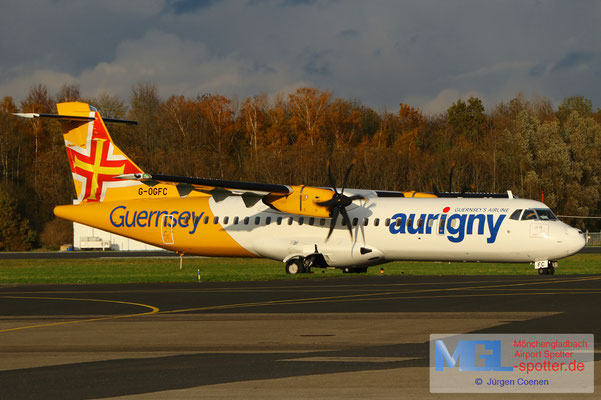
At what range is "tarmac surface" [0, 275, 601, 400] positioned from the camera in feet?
36.2

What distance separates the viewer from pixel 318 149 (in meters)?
83.8

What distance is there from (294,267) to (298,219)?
85.2 inches

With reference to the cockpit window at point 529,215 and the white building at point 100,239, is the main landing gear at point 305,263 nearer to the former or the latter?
the cockpit window at point 529,215

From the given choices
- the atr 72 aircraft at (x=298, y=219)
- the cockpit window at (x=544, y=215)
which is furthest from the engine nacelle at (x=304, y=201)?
the cockpit window at (x=544, y=215)

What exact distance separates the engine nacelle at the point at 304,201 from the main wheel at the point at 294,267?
261 cm

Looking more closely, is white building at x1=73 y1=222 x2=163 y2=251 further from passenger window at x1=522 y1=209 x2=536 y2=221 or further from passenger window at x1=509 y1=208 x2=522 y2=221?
passenger window at x1=522 y1=209 x2=536 y2=221

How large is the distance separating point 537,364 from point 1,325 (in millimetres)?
11732

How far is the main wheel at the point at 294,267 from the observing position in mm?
37625

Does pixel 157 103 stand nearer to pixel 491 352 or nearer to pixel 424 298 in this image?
pixel 424 298

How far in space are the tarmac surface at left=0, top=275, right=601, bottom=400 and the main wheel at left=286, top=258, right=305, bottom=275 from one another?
8.47 metres

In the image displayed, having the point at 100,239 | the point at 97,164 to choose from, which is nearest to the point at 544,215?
the point at 97,164

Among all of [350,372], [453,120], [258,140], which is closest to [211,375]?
[350,372]

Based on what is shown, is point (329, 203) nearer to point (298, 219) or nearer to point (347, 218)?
point (347, 218)

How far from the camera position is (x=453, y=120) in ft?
349
